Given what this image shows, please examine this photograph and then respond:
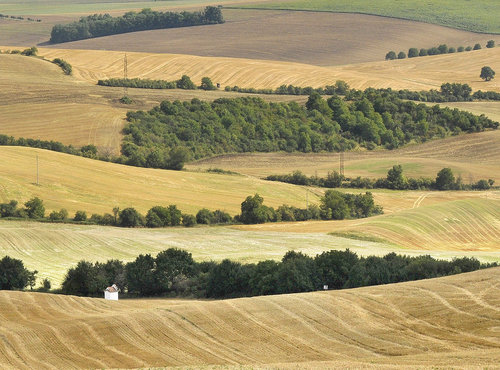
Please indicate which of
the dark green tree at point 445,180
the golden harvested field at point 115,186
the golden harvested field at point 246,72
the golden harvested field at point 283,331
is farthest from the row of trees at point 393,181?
the golden harvested field at point 283,331

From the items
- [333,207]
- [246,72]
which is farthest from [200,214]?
[246,72]

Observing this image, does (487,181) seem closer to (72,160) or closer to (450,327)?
(72,160)

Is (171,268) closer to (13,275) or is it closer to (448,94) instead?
(13,275)

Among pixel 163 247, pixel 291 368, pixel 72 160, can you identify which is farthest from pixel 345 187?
pixel 291 368

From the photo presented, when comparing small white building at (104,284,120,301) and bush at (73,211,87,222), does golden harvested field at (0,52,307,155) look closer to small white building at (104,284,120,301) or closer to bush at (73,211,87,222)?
bush at (73,211,87,222)

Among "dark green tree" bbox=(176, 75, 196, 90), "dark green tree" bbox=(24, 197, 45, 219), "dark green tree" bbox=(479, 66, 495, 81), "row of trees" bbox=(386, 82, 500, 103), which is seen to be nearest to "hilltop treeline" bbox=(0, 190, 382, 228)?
"dark green tree" bbox=(24, 197, 45, 219)

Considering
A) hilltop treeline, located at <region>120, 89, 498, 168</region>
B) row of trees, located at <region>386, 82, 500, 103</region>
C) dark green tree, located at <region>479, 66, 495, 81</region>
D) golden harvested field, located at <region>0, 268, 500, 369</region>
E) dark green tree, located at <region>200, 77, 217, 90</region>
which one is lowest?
golden harvested field, located at <region>0, 268, 500, 369</region>
